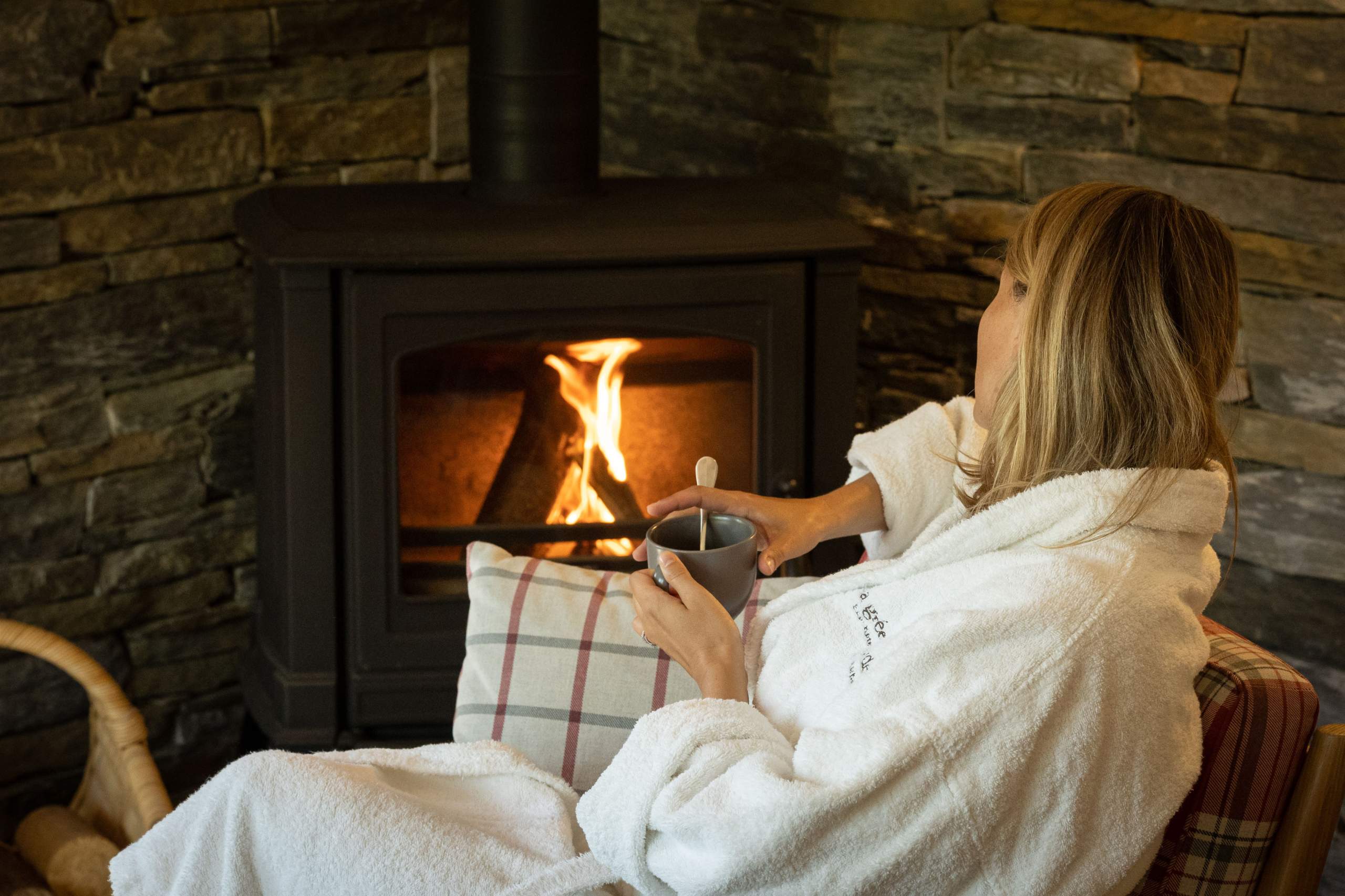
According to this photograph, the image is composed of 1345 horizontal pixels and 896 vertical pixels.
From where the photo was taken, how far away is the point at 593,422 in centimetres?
203

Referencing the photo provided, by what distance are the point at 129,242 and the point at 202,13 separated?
374 millimetres

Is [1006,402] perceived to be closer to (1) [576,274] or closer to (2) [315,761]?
(2) [315,761]

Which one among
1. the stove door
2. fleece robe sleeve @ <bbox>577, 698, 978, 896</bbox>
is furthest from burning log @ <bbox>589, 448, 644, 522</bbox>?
fleece robe sleeve @ <bbox>577, 698, 978, 896</bbox>

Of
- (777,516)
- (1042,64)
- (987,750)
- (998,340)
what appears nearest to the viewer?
(987,750)

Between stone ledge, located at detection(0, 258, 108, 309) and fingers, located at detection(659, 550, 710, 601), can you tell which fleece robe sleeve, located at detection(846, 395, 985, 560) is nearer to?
fingers, located at detection(659, 550, 710, 601)

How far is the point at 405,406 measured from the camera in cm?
197

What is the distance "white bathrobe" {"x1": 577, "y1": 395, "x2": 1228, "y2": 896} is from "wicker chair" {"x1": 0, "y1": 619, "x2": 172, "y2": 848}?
0.96 m

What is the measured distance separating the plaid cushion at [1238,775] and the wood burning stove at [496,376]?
94 centimetres

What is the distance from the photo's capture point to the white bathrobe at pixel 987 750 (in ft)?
3.28

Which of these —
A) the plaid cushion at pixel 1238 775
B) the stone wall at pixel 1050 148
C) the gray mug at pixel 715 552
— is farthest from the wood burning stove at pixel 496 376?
the plaid cushion at pixel 1238 775

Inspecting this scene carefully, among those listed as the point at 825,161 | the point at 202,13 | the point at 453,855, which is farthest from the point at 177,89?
the point at 453,855

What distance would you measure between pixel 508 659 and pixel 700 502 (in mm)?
250

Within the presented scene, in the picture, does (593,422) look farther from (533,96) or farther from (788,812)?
(788,812)

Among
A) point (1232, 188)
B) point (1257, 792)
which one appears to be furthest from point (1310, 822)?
point (1232, 188)
